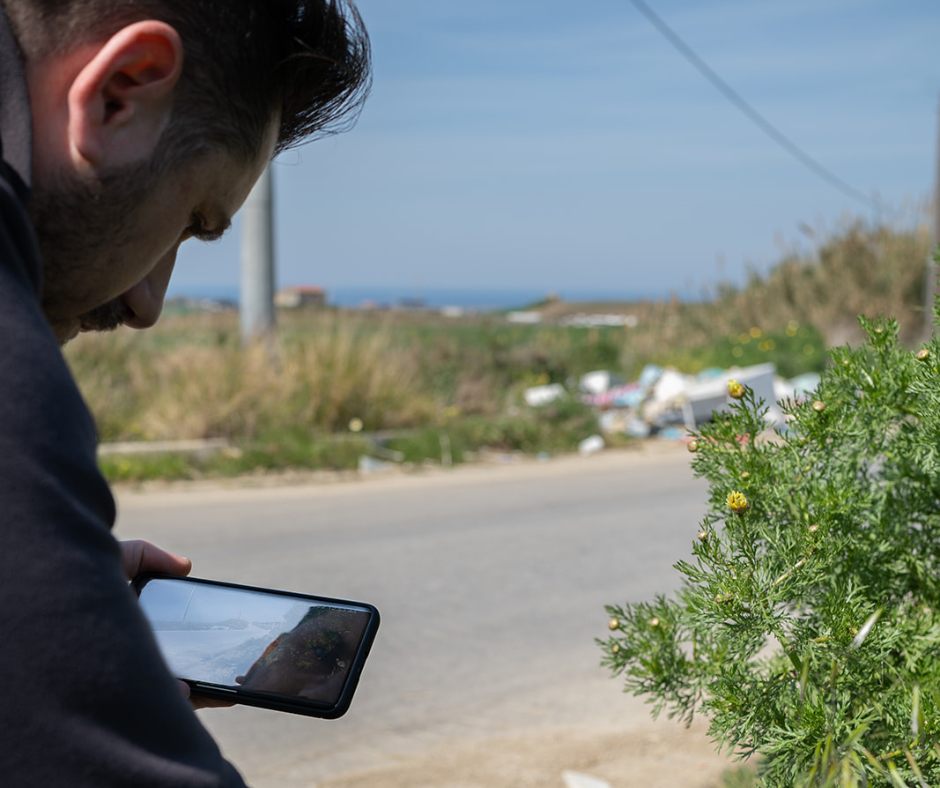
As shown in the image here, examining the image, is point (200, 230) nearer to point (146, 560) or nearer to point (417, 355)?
point (146, 560)

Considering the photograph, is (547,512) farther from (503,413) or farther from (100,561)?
(100,561)

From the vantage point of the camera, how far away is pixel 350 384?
11.8 meters

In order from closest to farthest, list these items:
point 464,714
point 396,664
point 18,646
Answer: point 18,646, point 464,714, point 396,664

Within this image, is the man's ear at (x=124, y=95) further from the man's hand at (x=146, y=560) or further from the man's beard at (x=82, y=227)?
the man's hand at (x=146, y=560)

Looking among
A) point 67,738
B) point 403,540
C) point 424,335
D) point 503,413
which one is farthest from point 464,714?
point 424,335

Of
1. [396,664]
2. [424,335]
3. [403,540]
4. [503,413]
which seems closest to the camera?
[396,664]

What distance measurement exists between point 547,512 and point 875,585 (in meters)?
7.10

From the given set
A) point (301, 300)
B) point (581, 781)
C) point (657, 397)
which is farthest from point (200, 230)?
point (301, 300)

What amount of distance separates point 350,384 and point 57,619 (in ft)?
36.4

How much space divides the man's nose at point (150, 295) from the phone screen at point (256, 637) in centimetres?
35

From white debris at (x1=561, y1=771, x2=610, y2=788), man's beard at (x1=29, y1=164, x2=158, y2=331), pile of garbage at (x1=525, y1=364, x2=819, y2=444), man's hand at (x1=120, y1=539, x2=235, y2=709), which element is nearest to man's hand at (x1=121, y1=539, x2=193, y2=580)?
man's hand at (x1=120, y1=539, x2=235, y2=709)

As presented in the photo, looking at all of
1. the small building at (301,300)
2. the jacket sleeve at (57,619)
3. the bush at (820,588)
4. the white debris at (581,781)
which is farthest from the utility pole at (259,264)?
the jacket sleeve at (57,619)

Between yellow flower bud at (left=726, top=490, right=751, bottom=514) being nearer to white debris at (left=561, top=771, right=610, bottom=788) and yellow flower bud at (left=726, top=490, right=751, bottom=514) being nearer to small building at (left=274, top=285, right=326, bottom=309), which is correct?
white debris at (left=561, top=771, right=610, bottom=788)

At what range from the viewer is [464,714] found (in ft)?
15.3
